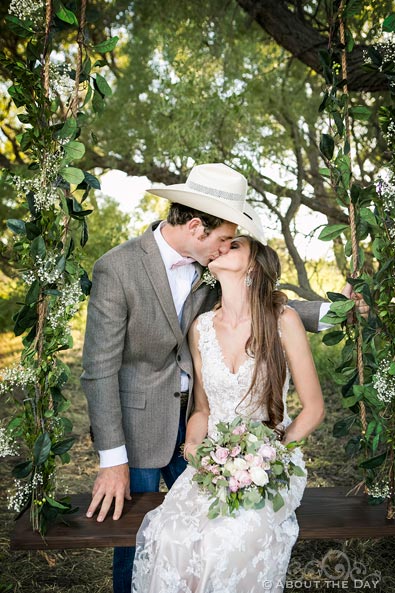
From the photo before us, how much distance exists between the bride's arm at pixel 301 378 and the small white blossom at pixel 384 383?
35cm

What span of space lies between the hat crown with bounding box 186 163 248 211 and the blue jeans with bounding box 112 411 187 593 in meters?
1.12

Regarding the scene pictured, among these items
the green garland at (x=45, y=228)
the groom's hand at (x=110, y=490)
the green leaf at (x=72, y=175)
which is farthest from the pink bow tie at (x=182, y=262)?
the groom's hand at (x=110, y=490)

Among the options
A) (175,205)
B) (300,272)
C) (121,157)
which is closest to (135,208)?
(121,157)

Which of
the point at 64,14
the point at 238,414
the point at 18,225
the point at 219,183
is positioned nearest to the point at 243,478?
the point at 238,414

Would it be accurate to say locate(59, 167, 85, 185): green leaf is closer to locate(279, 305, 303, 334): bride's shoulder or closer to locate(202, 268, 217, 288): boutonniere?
locate(202, 268, 217, 288): boutonniere

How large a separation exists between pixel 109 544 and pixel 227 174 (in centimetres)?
172

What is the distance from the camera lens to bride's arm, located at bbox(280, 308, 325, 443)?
3178 mm

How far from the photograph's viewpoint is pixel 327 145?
2971mm

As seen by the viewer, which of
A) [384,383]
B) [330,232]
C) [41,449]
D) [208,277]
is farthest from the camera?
[208,277]

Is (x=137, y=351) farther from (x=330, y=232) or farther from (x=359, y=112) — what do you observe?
(x=359, y=112)

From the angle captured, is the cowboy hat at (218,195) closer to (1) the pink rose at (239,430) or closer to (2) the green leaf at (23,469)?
(1) the pink rose at (239,430)

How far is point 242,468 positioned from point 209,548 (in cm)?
33

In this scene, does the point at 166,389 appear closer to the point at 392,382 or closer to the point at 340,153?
the point at 392,382

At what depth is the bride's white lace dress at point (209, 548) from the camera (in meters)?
2.64
